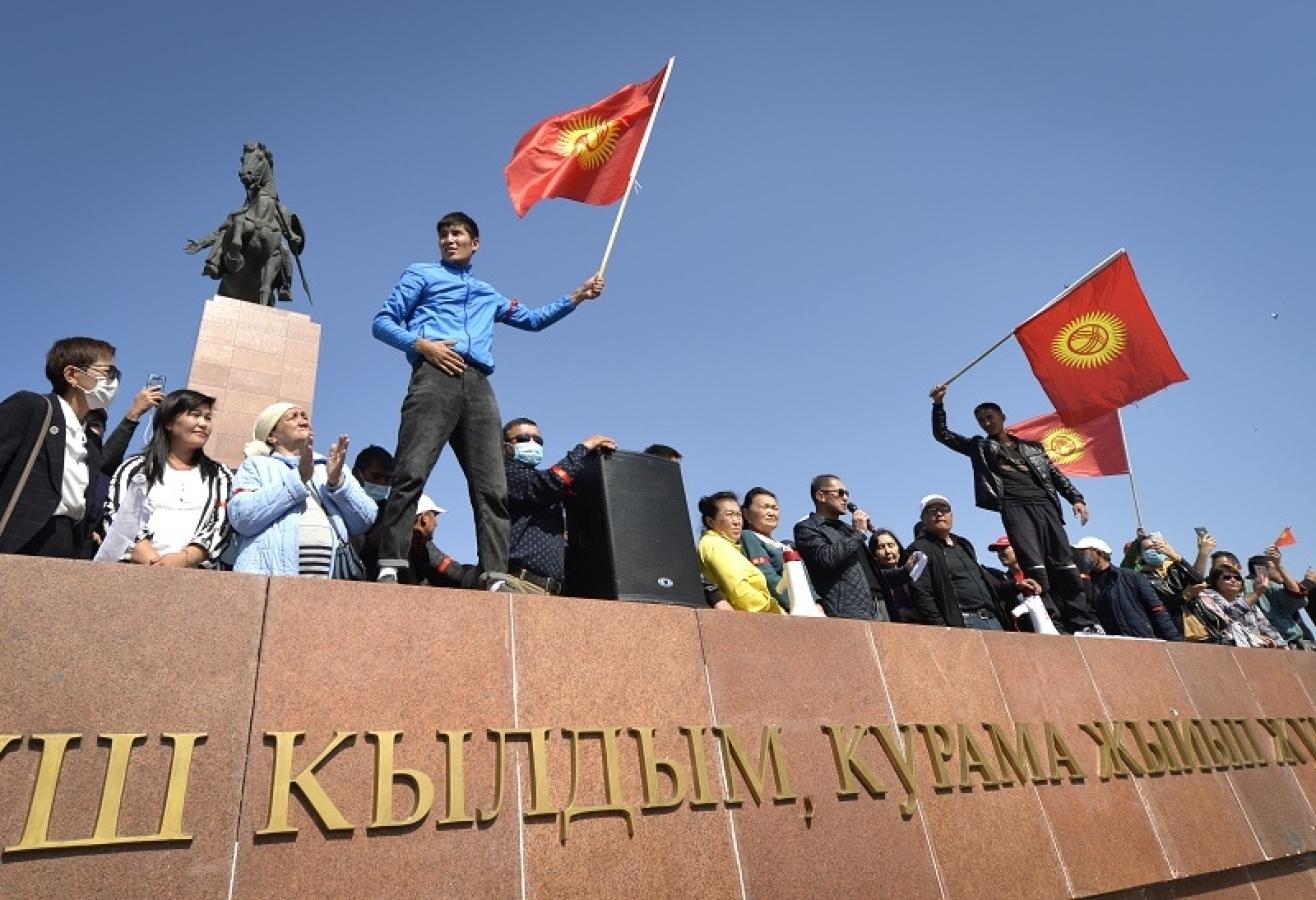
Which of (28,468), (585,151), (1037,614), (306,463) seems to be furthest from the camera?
(585,151)

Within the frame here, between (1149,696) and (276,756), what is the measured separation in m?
5.49

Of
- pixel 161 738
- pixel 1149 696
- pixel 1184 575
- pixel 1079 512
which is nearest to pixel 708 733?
pixel 161 738

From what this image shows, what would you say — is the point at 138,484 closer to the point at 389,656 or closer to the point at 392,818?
the point at 389,656

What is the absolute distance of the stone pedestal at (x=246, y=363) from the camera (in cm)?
776

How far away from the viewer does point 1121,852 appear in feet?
14.3

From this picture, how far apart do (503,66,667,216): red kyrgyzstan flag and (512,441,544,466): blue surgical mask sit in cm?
223

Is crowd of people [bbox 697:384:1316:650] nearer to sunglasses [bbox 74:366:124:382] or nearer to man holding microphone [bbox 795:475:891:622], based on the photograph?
man holding microphone [bbox 795:475:891:622]

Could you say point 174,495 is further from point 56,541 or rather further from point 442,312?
point 442,312

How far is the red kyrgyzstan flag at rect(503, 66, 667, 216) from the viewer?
20.8 feet

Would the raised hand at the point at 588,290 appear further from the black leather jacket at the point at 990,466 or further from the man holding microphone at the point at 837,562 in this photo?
the black leather jacket at the point at 990,466

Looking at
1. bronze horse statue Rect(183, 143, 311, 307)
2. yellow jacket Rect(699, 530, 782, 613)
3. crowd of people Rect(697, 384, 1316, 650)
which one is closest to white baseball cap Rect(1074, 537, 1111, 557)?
crowd of people Rect(697, 384, 1316, 650)

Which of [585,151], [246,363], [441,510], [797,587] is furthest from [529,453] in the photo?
[246,363]

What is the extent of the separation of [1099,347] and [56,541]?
7989mm

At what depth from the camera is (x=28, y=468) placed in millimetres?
3178
